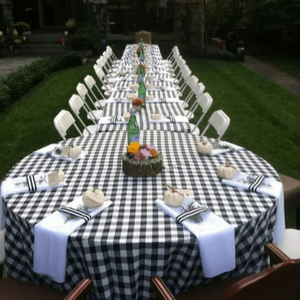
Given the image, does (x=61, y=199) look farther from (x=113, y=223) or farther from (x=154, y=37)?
(x=154, y=37)

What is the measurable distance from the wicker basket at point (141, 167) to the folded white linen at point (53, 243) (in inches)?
25.5

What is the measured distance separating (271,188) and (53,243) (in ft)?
5.36

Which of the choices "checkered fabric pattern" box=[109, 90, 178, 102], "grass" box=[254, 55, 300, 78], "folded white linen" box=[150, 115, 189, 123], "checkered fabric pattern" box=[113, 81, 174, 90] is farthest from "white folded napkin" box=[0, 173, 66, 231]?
"grass" box=[254, 55, 300, 78]

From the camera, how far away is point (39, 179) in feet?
10.8

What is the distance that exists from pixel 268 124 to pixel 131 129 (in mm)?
5064

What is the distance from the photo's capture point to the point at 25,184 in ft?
10.6

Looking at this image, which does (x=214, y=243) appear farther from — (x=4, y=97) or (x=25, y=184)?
(x=4, y=97)

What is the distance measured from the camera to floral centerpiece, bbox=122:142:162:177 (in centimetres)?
336

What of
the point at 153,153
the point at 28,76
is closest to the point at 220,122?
the point at 153,153

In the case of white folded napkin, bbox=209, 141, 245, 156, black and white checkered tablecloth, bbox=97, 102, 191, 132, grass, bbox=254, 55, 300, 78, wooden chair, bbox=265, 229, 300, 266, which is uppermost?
white folded napkin, bbox=209, 141, 245, 156

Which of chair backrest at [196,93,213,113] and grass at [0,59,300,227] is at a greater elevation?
chair backrest at [196,93,213,113]

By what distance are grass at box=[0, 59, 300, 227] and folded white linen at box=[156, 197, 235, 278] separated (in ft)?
7.30

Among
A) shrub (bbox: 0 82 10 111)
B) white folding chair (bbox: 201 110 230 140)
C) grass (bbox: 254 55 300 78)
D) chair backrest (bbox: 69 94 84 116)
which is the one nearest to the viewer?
white folding chair (bbox: 201 110 230 140)

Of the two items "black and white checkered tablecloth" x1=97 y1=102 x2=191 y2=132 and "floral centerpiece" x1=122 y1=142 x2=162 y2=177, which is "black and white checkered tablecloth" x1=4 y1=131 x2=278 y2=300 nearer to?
"floral centerpiece" x1=122 y1=142 x2=162 y2=177
